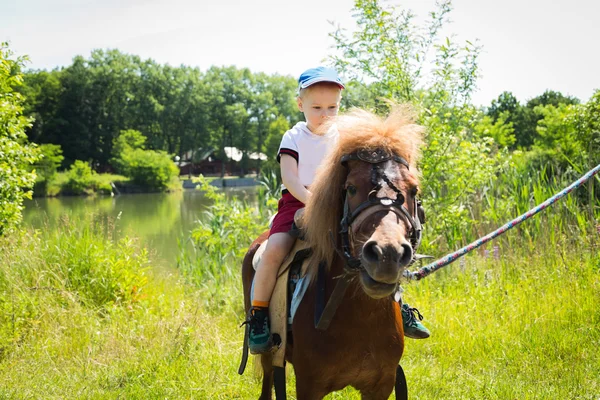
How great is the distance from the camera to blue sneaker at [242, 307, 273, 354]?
2.70 metres

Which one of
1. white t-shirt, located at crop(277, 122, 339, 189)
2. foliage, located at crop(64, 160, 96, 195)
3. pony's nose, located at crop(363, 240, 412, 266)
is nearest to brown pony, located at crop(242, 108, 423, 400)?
pony's nose, located at crop(363, 240, 412, 266)

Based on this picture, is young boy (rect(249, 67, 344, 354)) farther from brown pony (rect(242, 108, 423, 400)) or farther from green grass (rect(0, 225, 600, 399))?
green grass (rect(0, 225, 600, 399))

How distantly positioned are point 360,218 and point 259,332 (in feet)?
3.66

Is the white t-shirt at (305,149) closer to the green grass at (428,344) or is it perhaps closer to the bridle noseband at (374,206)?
the bridle noseband at (374,206)

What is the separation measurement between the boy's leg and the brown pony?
0.28m

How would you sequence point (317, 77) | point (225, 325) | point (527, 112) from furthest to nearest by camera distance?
point (527, 112)
point (225, 325)
point (317, 77)

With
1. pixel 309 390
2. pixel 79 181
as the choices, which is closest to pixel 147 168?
pixel 79 181

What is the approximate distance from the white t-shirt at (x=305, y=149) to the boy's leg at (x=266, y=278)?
0.37m

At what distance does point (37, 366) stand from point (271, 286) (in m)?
3.09

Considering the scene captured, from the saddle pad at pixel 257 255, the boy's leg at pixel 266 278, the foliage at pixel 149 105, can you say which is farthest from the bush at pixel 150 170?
the boy's leg at pixel 266 278

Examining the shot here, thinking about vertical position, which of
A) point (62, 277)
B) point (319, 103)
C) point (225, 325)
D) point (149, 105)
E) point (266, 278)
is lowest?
point (225, 325)

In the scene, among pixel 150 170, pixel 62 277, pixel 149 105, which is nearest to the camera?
pixel 62 277

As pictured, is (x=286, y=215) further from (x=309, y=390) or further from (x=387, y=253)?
(x=387, y=253)

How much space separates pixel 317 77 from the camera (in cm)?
273
